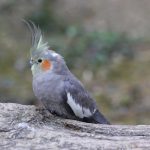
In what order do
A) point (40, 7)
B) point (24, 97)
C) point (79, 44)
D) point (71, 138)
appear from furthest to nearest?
point (40, 7)
point (79, 44)
point (24, 97)
point (71, 138)

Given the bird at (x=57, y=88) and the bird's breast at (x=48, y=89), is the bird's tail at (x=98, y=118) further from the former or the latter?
the bird's breast at (x=48, y=89)

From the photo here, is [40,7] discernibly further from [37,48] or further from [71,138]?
[71,138]

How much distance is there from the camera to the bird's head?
5176 millimetres

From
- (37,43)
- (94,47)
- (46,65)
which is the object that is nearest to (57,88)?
(46,65)

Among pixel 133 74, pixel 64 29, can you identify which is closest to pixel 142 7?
pixel 64 29

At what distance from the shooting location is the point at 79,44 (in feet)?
31.1

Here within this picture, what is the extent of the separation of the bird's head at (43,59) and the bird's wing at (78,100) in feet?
0.45

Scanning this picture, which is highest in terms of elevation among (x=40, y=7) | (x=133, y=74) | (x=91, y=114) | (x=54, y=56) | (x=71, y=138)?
(x=40, y=7)

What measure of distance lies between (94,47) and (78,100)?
427 centimetres

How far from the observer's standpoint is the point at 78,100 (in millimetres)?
5211

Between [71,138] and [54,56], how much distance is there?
3.54ft

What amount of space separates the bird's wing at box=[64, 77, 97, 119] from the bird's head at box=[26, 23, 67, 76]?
137mm

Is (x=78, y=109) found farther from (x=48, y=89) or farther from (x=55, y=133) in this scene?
(x=55, y=133)

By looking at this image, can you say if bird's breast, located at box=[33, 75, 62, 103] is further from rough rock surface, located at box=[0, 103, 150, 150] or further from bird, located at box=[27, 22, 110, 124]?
rough rock surface, located at box=[0, 103, 150, 150]
